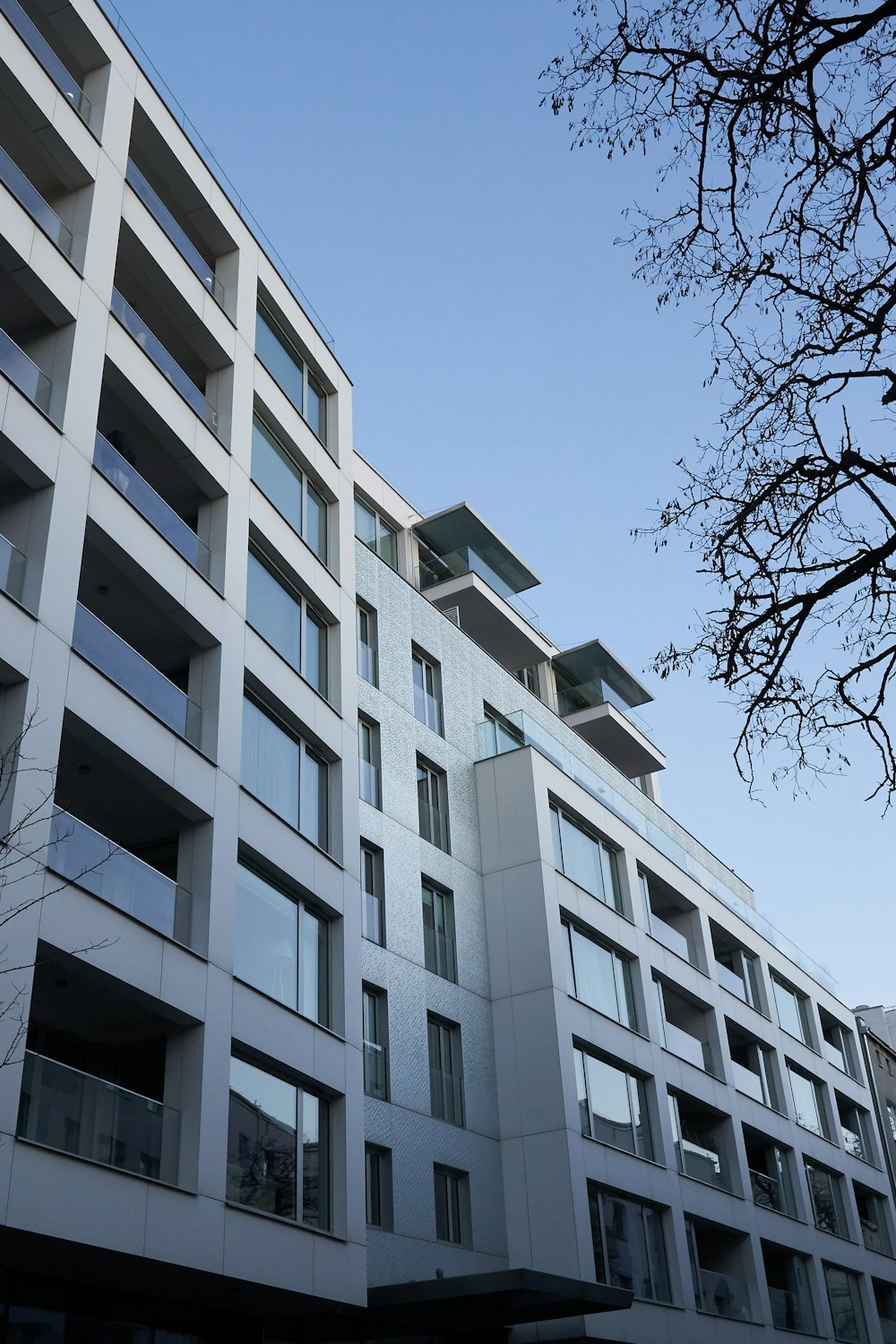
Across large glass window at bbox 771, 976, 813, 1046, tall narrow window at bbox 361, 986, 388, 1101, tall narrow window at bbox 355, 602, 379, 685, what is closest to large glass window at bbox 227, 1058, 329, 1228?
tall narrow window at bbox 361, 986, 388, 1101

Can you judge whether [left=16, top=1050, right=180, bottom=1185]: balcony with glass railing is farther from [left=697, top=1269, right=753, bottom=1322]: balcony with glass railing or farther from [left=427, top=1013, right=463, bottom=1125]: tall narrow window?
[left=697, top=1269, right=753, bottom=1322]: balcony with glass railing

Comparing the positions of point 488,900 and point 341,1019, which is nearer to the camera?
point 341,1019

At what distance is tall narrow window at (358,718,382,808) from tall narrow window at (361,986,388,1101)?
352 cm

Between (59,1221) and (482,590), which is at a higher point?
(482,590)

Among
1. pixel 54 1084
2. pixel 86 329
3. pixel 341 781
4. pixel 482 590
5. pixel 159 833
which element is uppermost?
pixel 482 590

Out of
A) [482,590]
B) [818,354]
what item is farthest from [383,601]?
[818,354]

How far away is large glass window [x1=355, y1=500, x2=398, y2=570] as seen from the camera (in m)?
28.1

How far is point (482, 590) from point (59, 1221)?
23.3 m

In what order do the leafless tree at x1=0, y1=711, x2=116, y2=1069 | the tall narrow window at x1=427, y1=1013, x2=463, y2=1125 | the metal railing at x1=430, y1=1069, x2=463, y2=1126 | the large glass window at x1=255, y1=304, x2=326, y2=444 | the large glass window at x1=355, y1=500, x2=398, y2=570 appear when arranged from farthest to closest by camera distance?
the large glass window at x1=355, y1=500, x2=398, y2=570 → the large glass window at x1=255, y1=304, x2=326, y2=444 → the tall narrow window at x1=427, y1=1013, x2=463, y2=1125 → the metal railing at x1=430, y1=1069, x2=463, y2=1126 → the leafless tree at x1=0, y1=711, x2=116, y2=1069

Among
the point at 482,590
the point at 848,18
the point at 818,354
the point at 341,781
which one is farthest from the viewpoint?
the point at 482,590

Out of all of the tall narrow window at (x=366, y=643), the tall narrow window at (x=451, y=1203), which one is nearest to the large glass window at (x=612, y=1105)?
the tall narrow window at (x=451, y=1203)

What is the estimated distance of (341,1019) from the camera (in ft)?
65.0

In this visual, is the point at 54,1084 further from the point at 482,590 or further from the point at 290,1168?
the point at 482,590

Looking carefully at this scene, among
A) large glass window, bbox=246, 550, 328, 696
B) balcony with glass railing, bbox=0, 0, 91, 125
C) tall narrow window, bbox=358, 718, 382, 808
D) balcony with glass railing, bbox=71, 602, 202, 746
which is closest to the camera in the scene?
balcony with glass railing, bbox=71, 602, 202, 746
